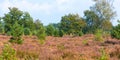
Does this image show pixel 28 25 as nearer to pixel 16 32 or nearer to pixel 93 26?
pixel 93 26

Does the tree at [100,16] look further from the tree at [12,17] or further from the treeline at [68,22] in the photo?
the tree at [12,17]

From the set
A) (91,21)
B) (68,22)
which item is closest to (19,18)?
(68,22)

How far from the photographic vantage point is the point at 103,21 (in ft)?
292

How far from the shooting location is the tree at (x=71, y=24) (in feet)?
251

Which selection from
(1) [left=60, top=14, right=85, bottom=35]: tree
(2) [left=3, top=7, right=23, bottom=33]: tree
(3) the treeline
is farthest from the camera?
(1) [left=60, top=14, right=85, bottom=35]: tree

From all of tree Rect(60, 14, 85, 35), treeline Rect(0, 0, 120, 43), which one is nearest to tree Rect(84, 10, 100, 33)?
treeline Rect(0, 0, 120, 43)

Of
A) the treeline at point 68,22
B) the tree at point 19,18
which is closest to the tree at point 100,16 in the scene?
the treeline at point 68,22

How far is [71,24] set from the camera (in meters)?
77.9

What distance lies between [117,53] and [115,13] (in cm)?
7511

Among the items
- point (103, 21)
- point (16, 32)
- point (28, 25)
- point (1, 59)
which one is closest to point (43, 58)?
point (1, 59)

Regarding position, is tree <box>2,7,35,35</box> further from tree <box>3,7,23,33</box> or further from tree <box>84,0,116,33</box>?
tree <box>84,0,116,33</box>

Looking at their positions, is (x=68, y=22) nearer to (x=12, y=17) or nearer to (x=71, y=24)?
(x=71, y=24)

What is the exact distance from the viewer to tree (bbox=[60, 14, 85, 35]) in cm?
7639

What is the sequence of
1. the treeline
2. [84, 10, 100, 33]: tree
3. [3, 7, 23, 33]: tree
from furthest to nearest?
[84, 10, 100, 33]: tree < [3, 7, 23, 33]: tree < the treeline
